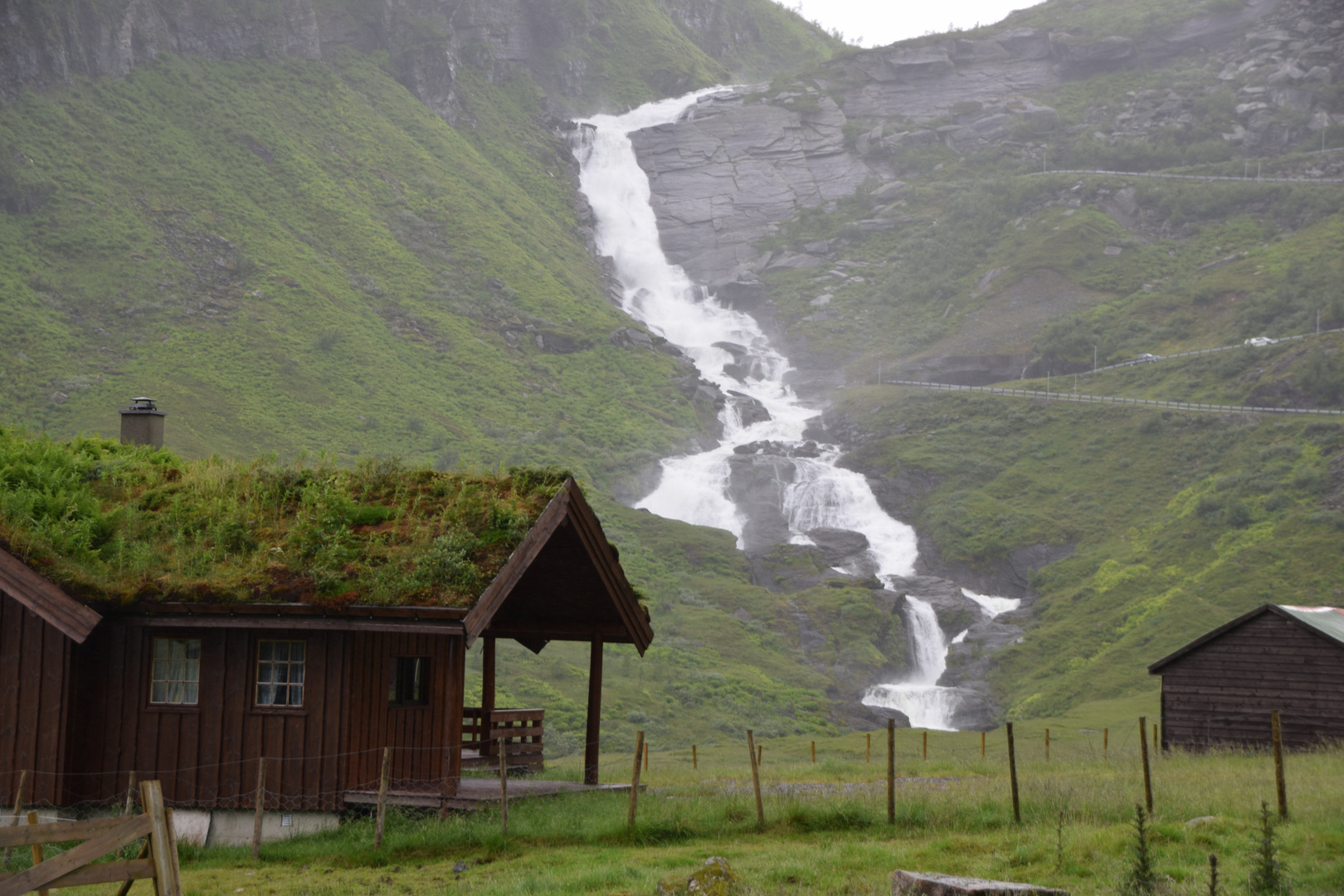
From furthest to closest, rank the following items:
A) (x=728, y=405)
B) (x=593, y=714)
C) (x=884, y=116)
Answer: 1. (x=884, y=116)
2. (x=728, y=405)
3. (x=593, y=714)

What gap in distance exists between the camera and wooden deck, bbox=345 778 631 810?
48.8 ft

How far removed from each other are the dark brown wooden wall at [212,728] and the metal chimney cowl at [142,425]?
21.6ft

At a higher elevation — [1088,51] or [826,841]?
[1088,51]

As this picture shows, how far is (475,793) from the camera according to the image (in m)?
16.6

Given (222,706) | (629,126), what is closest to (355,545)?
(222,706)

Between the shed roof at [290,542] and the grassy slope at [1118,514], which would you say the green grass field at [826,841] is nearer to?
the shed roof at [290,542]

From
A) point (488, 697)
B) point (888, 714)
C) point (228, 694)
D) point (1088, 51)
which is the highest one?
point (1088, 51)

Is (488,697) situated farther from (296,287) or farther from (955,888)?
(296,287)

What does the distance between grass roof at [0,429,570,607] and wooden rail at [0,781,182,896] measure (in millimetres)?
6578

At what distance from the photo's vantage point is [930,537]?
67.5 meters

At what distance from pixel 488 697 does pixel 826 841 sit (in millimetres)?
8522

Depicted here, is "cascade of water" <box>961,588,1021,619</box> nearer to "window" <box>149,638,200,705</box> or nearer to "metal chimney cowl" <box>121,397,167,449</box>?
"metal chimney cowl" <box>121,397,167,449</box>

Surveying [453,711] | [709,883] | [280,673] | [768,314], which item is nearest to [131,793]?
[280,673]

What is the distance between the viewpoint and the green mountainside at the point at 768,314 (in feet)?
174
